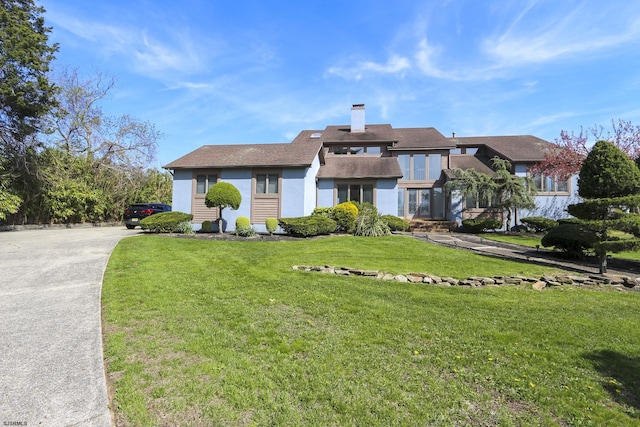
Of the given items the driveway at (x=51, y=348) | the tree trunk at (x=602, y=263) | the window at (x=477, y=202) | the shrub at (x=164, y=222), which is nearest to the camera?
the driveway at (x=51, y=348)

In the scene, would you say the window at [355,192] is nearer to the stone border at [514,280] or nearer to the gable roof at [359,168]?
the gable roof at [359,168]

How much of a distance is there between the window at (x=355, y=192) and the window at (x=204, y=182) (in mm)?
7694

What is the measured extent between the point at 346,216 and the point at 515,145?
1812cm

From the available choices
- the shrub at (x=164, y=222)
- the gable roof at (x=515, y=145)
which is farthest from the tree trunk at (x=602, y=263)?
the shrub at (x=164, y=222)

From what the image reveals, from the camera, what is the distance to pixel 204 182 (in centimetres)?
1816

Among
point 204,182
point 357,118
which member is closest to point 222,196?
point 204,182

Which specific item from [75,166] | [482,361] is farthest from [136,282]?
[75,166]

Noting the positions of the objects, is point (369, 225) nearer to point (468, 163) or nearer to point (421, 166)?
point (421, 166)

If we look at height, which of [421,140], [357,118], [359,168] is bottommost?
[359,168]

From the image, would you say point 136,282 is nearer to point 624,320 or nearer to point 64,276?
point 64,276

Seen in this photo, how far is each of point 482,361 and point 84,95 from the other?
3376 cm

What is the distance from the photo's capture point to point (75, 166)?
23.4m

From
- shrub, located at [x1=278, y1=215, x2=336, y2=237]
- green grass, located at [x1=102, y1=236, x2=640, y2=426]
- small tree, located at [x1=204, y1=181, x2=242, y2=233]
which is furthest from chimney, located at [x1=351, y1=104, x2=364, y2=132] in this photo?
green grass, located at [x1=102, y1=236, x2=640, y2=426]

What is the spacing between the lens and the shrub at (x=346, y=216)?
1614 cm
